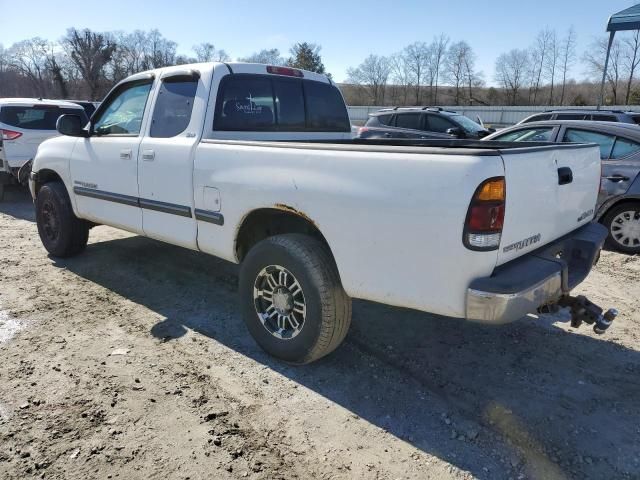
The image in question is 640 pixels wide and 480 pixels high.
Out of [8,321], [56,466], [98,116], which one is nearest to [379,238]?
[56,466]

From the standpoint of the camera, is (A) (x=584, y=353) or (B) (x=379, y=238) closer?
(B) (x=379, y=238)

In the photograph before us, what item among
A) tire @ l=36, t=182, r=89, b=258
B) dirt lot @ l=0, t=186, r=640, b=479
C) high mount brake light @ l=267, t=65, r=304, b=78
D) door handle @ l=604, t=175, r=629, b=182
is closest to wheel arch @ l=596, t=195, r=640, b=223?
door handle @ l=604, t=175, r=629, b=182

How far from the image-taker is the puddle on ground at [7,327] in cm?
377

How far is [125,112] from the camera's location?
457cm

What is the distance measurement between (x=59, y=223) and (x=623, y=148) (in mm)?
6779

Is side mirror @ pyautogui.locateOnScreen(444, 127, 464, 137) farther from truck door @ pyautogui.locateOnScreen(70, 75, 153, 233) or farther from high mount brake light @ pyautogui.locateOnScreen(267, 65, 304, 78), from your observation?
truck door @ pyautogui.locateOnScreen(70, 75, 153, 233)

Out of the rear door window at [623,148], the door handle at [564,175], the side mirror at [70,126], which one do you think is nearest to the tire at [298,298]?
the door handle at [564,175]

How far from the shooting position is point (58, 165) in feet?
16.9

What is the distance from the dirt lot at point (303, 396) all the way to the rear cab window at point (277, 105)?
1.63 metres

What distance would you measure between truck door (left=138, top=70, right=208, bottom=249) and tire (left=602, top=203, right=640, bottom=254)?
5.17m

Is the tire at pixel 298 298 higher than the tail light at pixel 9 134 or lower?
lower

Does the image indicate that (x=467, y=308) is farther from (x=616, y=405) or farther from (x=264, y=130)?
(x=264, y=130)

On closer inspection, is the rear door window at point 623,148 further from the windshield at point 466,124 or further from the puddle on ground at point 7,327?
the puddle on ground at point 7,327

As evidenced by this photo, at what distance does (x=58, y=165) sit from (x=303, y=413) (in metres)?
3.94
